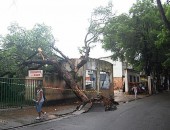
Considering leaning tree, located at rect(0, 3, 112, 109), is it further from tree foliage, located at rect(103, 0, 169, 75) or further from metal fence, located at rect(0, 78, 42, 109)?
tree foliage, located at rect(103, 0, 169, 75)

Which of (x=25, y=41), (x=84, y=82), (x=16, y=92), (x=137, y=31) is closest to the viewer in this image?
(x=16, y=92)

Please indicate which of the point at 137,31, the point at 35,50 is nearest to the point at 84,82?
the point at 35,50

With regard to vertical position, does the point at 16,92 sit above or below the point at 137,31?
below

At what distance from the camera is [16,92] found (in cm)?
1602

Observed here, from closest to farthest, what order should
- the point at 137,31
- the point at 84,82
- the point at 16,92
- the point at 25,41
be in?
1. the point at 16,92
2. the point at 25,41
3. the point at 84,82
4. the point at 137,31

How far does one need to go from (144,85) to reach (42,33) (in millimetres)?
24222

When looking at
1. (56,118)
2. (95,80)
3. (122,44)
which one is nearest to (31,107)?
(56,118)

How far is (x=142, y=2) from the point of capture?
34.5 metres

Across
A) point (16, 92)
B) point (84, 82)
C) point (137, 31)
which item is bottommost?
point (16, 92)

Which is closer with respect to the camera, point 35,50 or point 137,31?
point 35,50

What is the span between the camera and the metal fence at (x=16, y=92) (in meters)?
15.2

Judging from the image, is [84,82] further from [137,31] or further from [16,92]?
[137,31]

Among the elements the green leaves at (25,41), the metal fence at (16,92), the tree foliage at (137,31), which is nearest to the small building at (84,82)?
the metal fence at (16,92)

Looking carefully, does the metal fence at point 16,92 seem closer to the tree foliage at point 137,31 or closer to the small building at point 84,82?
the small building at point 84,82
